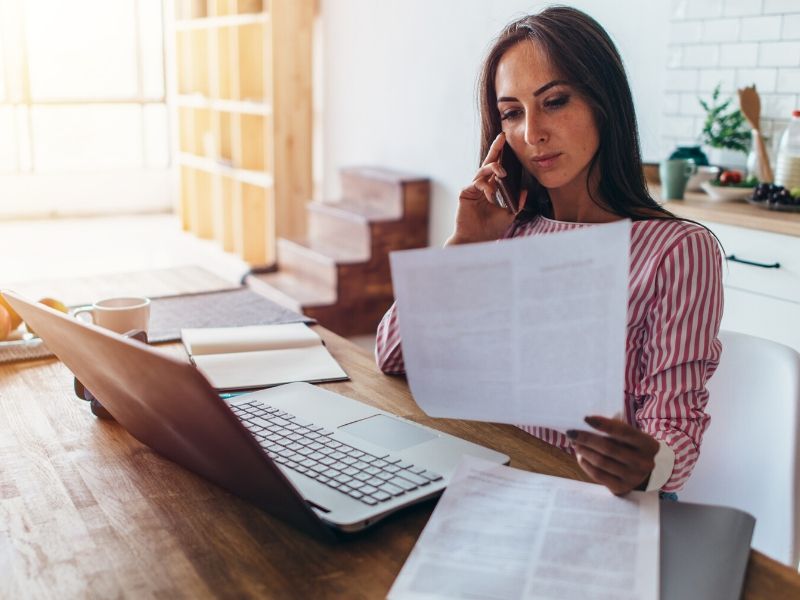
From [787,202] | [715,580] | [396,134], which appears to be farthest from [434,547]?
[396,134]

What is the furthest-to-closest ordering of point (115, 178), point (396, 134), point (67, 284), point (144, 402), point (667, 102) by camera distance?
point (115, 178)
point (396, 134)
point (667, 102)
point (67, 284)
point (144, 402)

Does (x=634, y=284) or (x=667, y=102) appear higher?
(x=667, y=102)

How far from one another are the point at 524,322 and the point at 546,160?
1.89ft

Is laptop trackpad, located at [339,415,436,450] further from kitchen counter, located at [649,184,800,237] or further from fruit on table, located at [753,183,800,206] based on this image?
fruit on table, located at [753,183,800,206]

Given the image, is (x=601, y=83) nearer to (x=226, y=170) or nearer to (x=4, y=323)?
(x=4, y=323)

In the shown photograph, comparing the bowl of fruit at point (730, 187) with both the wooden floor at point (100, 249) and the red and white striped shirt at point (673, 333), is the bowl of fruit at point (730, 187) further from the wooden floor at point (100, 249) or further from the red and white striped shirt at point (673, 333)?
the wooden floor at point (100, 249)

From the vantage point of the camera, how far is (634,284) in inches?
50.4

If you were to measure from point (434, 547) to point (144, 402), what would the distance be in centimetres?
35

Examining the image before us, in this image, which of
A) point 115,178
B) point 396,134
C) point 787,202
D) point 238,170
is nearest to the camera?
point 787,202

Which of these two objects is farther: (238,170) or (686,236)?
(238,170)

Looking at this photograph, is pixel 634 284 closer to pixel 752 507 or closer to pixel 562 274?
pixel 752 507

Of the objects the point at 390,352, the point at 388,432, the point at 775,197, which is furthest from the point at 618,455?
the point at 775,197

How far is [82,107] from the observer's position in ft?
25.9

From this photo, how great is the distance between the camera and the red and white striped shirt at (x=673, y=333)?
116cm
